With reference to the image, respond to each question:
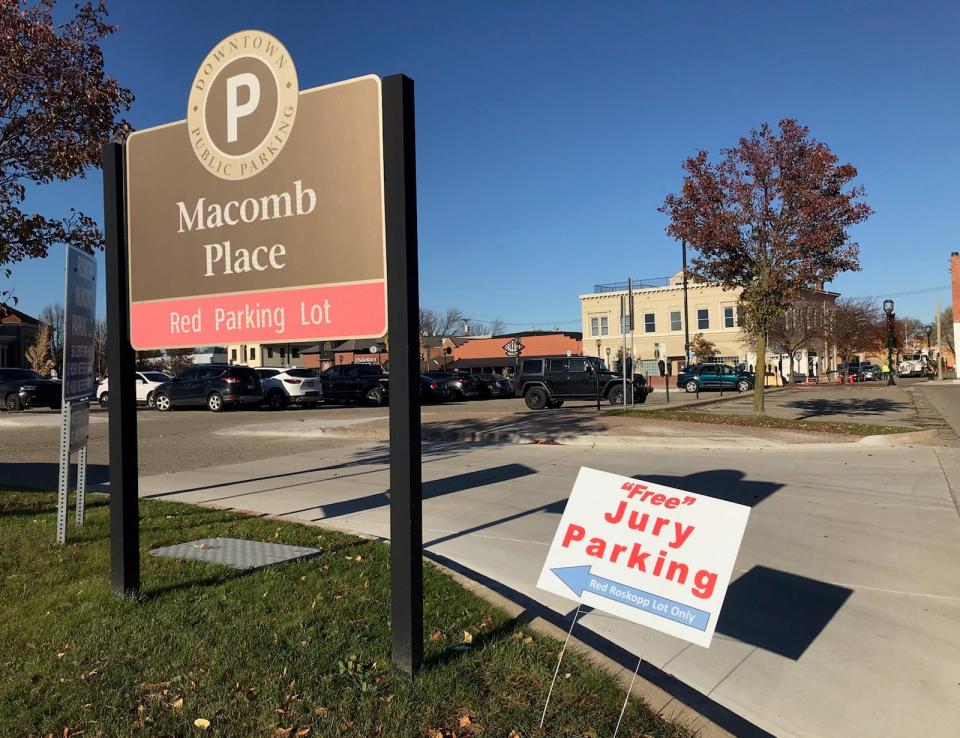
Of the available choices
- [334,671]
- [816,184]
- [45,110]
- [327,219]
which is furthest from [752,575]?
[816,184]

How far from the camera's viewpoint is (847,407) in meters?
23.3

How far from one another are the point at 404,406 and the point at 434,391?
89.9ft

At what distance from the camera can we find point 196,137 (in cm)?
441

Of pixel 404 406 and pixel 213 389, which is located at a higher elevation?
pixel 404 406

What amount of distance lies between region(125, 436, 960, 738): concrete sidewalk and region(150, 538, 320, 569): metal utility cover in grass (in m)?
0.54

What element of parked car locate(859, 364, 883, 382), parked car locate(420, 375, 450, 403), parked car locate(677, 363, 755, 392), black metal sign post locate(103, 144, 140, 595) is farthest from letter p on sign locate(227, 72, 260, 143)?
parked car locate(859, 364, 883, 382)

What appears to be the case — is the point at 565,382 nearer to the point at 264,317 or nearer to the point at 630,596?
the point at 264,317

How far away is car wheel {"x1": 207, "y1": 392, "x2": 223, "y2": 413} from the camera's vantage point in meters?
24.4

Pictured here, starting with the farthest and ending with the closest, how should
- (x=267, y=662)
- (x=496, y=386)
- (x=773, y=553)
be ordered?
(x=496, y=386)
(x=773, y=553)
(x=267, y=662)

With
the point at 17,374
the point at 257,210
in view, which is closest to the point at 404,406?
the point at 257,210

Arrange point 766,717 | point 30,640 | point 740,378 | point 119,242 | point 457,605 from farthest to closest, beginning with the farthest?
point 740,378 → point 119,242 → point 457,605 → point 30,640 → point 766,717

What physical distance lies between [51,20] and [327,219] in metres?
5.60

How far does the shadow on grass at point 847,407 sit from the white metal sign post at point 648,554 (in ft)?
56.1

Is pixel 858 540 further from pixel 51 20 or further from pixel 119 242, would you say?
pixel 51 20
